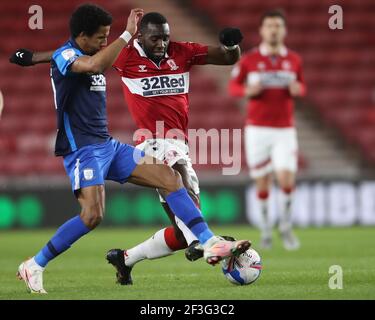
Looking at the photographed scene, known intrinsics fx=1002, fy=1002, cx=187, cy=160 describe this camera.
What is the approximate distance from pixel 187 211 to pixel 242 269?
54 centimetres

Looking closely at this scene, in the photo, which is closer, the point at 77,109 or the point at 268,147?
the point at 77,109

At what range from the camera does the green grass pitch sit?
236 inches

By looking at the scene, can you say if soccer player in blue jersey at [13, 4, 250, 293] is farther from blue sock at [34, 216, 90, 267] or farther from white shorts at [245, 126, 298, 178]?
white shorts at [245, 126, 298, 178]

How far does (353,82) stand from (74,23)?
1045 cm

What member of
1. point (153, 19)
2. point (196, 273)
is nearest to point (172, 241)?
point (196, 273)

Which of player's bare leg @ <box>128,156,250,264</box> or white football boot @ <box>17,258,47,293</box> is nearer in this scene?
player's bare leg @ <box>128,156,250,264</box>

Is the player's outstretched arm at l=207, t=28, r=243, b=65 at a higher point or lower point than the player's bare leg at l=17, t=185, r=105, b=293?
higher

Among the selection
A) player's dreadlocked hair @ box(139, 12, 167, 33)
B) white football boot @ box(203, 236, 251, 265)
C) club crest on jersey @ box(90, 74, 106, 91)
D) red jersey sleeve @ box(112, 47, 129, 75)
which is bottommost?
white football boot @ box(203, 236, 251, 265)

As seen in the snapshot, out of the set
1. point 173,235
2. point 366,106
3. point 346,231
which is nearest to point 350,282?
point 173,235

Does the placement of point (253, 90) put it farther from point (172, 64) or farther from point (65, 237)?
point (65, 237)

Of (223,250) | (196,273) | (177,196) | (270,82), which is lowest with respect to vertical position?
(196,273)

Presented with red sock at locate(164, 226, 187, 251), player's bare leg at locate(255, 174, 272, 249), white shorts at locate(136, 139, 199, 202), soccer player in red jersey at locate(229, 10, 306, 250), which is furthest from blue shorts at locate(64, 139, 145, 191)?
soccer player in red jersey at locate(229, 10, 306, 250)

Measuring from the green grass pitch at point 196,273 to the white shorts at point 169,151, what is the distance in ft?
2.52

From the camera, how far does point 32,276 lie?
629 cm
